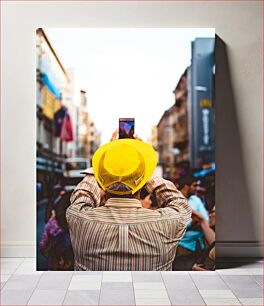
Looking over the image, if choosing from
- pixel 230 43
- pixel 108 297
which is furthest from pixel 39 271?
pixel 230 43

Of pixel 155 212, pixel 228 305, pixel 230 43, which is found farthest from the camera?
pixel 230 43

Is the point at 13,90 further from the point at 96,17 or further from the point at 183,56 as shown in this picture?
the point at 183,56

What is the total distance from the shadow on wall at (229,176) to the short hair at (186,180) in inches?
12.1

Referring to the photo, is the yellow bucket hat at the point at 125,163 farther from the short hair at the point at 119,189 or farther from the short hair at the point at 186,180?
the short hair at the point at 186,180

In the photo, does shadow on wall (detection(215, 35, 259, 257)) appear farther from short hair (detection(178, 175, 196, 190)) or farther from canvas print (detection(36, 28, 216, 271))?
short hair (detection(178, 175, 196, 190))

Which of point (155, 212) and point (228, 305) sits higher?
point (155, 212)

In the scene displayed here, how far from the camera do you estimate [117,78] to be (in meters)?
4.71

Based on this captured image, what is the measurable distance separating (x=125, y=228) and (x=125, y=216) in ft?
0.31

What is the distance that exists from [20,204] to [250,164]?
1920mm

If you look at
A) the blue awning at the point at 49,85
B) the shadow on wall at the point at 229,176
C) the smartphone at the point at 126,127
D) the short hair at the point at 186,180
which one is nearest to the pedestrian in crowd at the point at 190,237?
the short hair at the point at 186,180

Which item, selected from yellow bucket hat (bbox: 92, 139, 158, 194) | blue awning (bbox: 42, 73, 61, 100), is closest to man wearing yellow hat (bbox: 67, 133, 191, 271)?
yellow bucket hat (bbox: 92, 139, 158, 194)

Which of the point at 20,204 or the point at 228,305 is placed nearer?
the point at 228,305

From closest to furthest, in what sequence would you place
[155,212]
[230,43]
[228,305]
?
1. [228,305]
2. [155,212]
3. [230,43]

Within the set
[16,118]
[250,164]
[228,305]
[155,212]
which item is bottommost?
[228,305]
